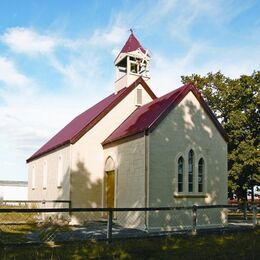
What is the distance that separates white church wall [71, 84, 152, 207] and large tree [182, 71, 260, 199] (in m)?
12.6

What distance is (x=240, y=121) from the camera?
33.8 m

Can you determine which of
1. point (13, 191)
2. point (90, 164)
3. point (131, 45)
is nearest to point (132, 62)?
point (131, 45)

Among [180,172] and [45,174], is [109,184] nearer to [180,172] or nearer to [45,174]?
[180,172]

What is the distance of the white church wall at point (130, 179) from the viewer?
19.4 metres

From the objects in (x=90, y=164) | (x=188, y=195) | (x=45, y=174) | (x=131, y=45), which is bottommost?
(x=188, y=195)

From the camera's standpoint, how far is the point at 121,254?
10.8 m

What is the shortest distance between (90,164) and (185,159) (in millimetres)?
5806

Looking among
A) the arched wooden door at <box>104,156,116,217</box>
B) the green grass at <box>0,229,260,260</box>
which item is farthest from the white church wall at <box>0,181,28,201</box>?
the green grass at <box>0,229,260,260</box>

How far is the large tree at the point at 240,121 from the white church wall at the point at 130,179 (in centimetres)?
1379

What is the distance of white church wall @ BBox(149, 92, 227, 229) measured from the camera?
19188 mm

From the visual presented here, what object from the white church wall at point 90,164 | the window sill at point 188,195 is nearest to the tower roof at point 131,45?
the white church wall at point 90,164

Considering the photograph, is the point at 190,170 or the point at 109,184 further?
the point at 109,184

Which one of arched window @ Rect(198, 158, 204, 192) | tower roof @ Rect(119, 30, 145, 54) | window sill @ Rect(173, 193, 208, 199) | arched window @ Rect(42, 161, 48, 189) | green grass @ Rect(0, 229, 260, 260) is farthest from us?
arched window @ Rect(42, 161, 48, 189)

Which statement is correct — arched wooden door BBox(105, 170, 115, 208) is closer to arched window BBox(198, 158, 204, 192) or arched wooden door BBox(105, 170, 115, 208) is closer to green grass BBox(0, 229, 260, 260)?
arched window BBox(198, 158, 204, 192)
